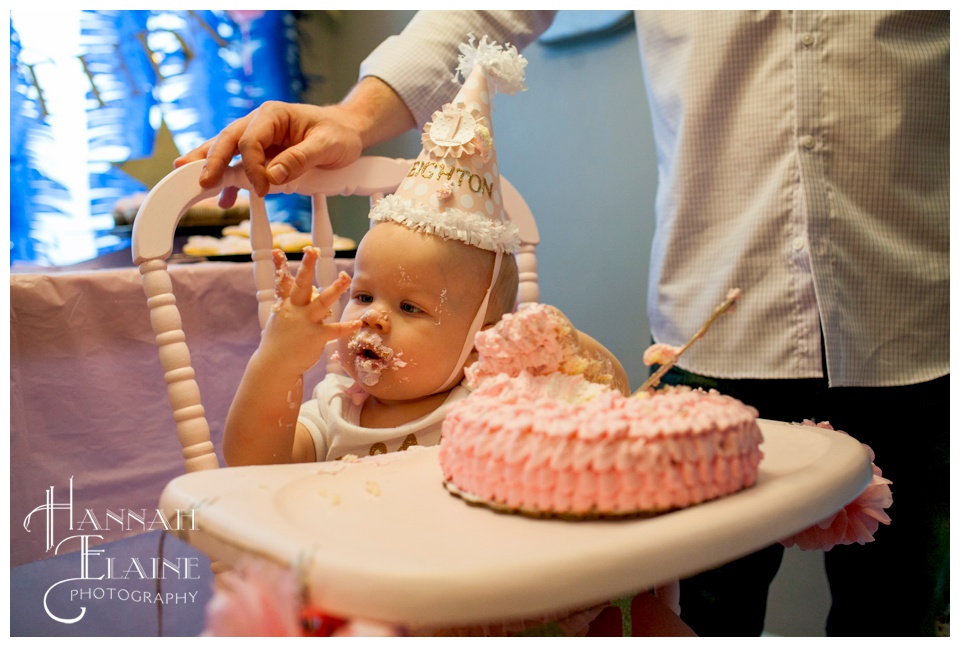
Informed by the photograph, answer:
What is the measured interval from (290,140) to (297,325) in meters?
0.31

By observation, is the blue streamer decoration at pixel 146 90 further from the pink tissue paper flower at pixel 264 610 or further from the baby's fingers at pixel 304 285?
the pink tissue paper flower at pixel 264 610

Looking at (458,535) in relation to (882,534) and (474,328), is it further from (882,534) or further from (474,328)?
(882,534)

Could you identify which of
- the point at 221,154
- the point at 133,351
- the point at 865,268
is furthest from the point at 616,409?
the point at 133,351

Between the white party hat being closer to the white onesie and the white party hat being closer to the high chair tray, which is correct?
the white onesie

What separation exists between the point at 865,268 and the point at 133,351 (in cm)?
115

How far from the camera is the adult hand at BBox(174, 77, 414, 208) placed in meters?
0.94

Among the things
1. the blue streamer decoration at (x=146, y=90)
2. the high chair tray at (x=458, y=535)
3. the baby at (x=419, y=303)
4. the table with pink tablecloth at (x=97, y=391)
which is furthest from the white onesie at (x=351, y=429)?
the blue streamer decoration at (x=146, y=90)

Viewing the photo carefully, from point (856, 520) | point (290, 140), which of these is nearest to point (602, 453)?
point (856, 520)

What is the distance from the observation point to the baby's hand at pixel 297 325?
2.64 feet

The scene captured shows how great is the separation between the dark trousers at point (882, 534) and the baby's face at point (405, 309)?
48 cm

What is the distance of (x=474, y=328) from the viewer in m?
0.97

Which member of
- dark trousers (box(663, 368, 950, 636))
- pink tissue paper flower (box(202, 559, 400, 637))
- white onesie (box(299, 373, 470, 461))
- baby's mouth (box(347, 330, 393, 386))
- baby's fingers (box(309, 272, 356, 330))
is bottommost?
dark trousers (box(663, 368, 950, 636))

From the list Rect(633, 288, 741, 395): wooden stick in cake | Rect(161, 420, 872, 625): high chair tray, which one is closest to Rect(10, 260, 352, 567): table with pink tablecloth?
Rect(161, 420, 872, 625): high chair tray

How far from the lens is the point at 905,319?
1146 mm
